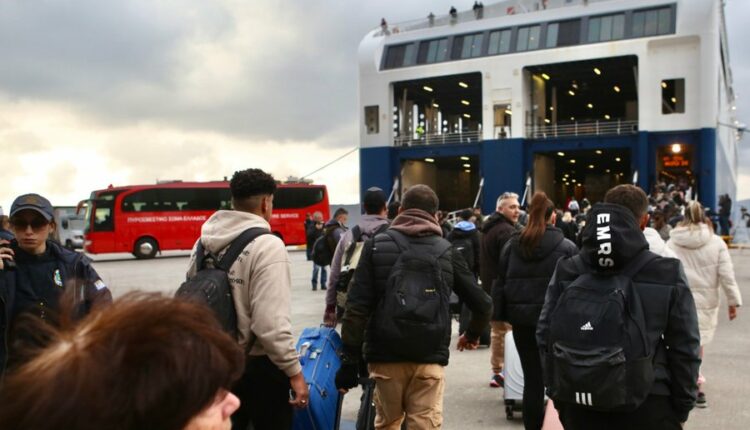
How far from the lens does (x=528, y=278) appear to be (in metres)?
5.15

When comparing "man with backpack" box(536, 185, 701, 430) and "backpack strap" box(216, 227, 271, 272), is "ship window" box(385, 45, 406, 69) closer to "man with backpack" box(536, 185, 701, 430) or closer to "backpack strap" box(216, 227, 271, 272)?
"backpack strap" box(216, 227, 271, 272)

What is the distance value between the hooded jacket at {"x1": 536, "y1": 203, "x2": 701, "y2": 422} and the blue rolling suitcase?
177cm

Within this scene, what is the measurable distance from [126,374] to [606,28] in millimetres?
40349

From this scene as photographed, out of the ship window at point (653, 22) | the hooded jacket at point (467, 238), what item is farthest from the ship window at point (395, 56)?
the hooded jacket at point (467, 238)

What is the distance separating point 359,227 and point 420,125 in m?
43.7

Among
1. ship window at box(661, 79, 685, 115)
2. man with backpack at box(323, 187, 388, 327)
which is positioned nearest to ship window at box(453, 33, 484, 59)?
ship window at box(661, 79, 685, 115)

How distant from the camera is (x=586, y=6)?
1538 inches

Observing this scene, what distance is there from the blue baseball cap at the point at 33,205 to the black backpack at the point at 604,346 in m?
2.89

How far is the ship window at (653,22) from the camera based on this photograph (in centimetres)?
3634

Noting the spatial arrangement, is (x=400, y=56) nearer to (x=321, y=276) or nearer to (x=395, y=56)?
(x=395, y=56)

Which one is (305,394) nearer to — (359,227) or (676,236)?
(359,227)

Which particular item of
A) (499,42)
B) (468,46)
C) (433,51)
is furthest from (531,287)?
(433,51)

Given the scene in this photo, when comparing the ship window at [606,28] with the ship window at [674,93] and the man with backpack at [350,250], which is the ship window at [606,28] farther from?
the man with backpack at [350,250]

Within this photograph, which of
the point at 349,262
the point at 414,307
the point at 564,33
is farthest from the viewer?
the point at 564,33
